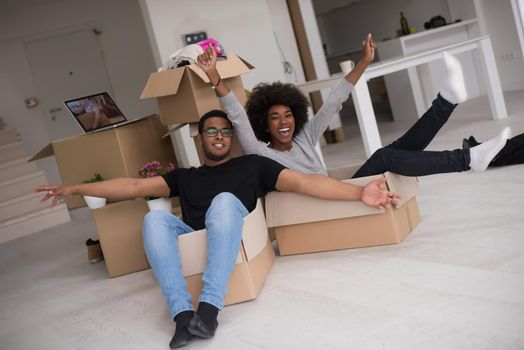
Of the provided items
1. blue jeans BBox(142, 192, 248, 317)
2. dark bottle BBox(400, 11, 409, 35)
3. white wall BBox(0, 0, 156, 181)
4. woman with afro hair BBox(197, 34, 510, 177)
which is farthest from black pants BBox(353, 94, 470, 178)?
white wall BBox(0, 0, 156, 181)

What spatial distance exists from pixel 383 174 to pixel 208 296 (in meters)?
0.91

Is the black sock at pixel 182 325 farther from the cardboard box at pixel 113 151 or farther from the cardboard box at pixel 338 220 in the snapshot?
the cardboard box at pixel 113 151

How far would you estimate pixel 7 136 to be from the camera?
789cm

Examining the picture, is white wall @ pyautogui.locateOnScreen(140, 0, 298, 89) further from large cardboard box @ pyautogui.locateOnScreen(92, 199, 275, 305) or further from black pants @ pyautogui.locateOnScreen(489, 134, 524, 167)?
large cardboard box @ pyautogui.locateOnScreen(92, 199, 275, 305)

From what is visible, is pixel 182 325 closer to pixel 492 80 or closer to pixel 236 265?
pixel 236 265

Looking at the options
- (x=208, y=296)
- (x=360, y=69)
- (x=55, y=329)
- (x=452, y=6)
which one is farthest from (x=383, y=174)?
(x=452, y=6)

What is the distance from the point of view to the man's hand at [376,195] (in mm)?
2748

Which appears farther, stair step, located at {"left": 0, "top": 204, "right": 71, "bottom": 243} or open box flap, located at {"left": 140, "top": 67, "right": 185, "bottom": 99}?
stair step, located at {"left": 0, "top": 204, "right": 71, "bottom": 243}

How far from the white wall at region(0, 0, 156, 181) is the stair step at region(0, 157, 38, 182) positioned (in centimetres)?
71

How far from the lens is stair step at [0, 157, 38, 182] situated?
296 inches

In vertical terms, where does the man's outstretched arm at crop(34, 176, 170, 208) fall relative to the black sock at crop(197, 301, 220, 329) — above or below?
above

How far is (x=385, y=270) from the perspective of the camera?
258 centimetres

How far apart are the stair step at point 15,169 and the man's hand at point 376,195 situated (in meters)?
5.63

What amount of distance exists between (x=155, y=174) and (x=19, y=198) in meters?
4.16
